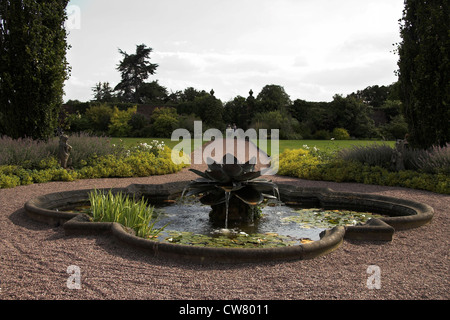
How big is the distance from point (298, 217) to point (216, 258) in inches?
97.0

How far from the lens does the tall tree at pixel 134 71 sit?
45.0 metres

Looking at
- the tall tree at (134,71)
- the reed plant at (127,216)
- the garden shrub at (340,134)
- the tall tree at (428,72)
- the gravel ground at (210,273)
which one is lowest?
the gravel ground at (210,273)

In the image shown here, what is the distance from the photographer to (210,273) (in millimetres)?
3164

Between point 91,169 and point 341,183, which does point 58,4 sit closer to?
point 91,169

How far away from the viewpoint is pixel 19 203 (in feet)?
19.8

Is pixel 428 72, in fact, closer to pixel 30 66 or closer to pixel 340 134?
pixel 30 66

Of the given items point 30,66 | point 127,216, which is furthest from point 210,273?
point 30,66

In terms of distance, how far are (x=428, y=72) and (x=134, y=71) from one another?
40715 mm

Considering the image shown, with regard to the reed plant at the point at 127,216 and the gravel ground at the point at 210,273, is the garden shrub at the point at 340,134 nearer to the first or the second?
the gravel ground at the point at 210,273

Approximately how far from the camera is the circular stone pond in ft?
11.4

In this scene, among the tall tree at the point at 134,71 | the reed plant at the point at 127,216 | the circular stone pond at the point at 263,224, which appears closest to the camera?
the circular stone pond at the point at 263,224

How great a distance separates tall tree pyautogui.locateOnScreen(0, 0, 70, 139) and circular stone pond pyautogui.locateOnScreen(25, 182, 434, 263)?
5607mm

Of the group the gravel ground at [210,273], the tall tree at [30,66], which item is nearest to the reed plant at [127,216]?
the gravel ground at [210,273]

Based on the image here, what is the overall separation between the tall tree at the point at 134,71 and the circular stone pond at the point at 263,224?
1582 inches
